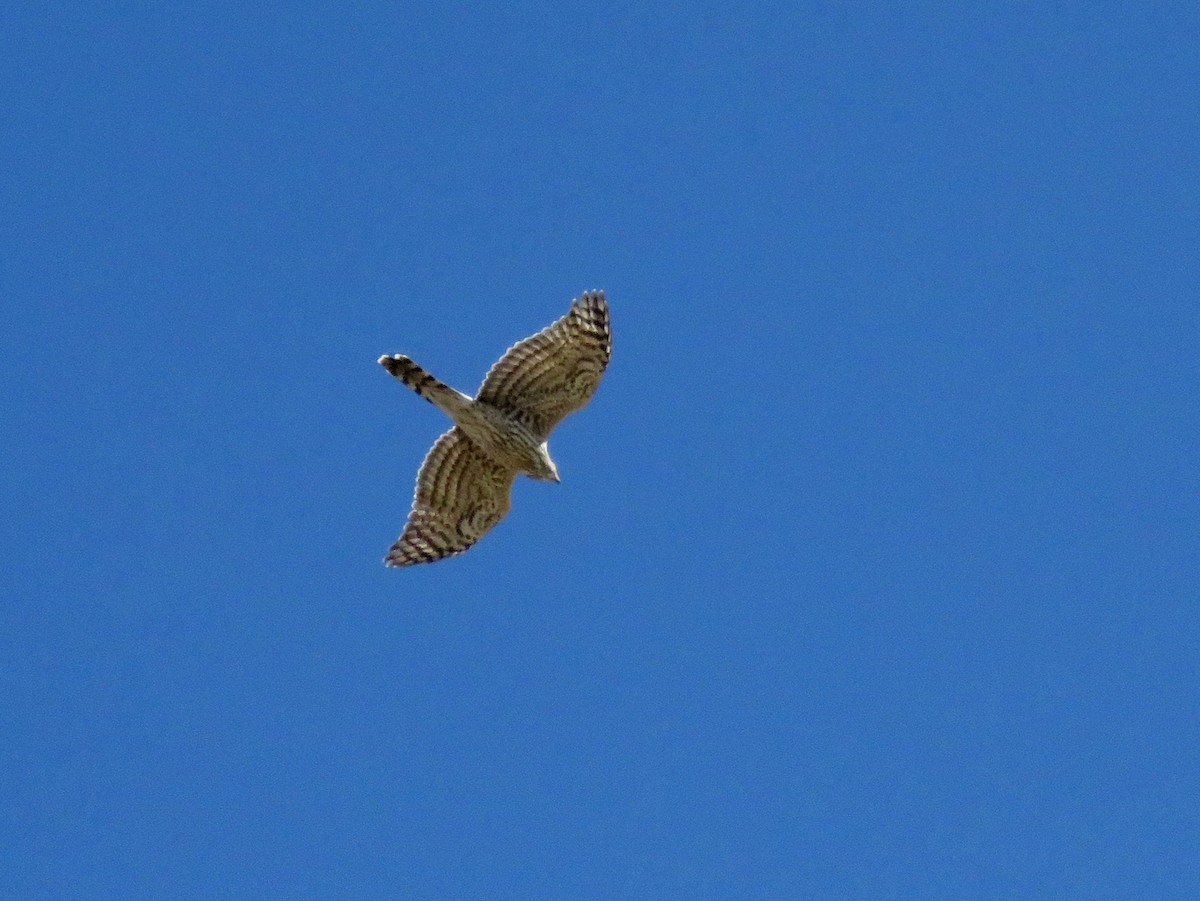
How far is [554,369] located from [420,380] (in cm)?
135

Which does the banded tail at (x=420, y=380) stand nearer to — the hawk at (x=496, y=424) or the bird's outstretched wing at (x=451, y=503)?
the hawk at (x=496, y=424)

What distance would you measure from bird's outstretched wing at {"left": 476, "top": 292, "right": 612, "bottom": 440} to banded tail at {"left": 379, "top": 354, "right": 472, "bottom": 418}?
12.2 inches

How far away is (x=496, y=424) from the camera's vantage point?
803 inches

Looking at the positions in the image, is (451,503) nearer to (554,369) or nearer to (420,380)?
(420,380)

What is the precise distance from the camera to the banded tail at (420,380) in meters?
20.3

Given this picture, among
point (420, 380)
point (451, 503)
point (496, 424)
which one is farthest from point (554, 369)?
point (451, 503)

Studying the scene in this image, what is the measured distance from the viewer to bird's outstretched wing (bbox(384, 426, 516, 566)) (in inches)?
844

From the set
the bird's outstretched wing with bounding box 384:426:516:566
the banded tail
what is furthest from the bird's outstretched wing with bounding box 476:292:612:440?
the bird's outstretched wing with bounding box 384:426:516:566

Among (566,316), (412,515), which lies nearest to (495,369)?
(566,316)

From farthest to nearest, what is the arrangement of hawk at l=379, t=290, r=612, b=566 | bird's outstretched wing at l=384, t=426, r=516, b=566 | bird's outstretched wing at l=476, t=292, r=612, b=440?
bird's outstretched wing at l=384, t=426, r=516, b=566, hawk at l=379, t=290, r=612, b=566, bird's outstretched wing at l=476, t=292, r=612, b=440

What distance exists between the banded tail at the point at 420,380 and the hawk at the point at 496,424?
0.03ft

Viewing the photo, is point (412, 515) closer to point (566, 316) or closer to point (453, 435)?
point (453, 435)

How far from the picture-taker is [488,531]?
71.9 feet

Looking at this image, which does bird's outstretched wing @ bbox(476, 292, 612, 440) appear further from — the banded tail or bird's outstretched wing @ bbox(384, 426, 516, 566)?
bird's outstretched wing @ bbox(384, 426, 516, 566)
